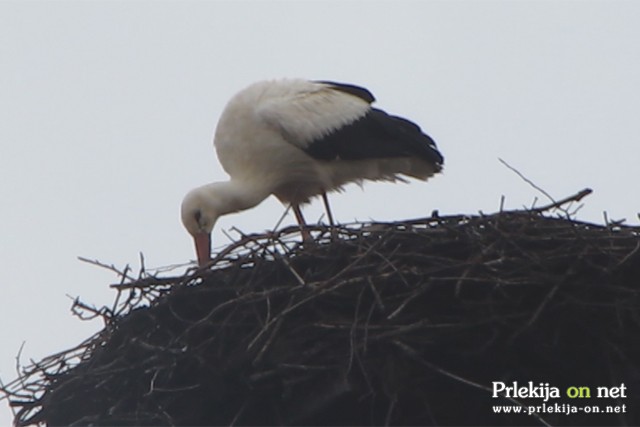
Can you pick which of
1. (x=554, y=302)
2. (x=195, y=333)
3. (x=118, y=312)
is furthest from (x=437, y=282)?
(x=118, y=312)

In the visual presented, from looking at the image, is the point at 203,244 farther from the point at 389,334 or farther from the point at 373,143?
the point at 389,334

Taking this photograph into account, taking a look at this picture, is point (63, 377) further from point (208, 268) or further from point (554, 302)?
point (554, 302)

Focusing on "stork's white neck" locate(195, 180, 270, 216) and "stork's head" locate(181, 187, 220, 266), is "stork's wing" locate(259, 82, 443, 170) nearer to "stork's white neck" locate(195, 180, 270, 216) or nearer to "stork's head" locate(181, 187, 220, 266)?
"stork's white neck" locate(195, 180, 270, 216)

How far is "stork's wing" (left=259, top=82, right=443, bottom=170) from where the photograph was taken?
7.26m

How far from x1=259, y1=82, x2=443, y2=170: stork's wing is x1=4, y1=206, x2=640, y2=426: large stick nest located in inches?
51.0

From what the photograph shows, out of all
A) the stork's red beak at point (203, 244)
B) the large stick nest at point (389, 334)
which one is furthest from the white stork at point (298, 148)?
the large stick nest at point (389, 334)

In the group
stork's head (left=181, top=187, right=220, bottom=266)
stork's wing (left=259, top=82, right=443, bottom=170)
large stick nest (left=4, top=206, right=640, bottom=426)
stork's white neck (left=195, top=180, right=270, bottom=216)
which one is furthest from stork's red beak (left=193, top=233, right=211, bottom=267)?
large stick nest (left=4, top=206, right=640, bottom=426)

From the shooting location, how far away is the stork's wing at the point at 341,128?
23.8 ft

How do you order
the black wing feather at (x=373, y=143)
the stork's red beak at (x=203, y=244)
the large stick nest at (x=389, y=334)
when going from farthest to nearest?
1. the black wing feather at (x=373, y=143)
2. the stork's red beak at (x=203, y=244)
3. the large stick nest at (x=389, y=334)

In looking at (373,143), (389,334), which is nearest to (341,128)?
(373,143)

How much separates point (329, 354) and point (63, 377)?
1312 millimetres

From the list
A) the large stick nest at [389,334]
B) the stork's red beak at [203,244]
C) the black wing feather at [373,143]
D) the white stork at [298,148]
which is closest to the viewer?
the large stick nest at [389,334]

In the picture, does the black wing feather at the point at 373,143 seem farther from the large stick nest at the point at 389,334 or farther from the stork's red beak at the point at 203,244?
the large stick nest at the point at 389,334

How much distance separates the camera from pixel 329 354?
18.1 ft
